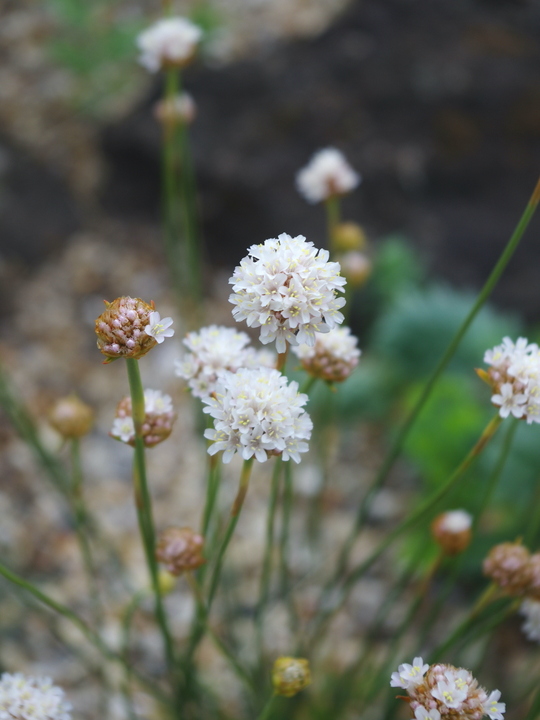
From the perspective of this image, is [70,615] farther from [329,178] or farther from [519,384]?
[329,178]

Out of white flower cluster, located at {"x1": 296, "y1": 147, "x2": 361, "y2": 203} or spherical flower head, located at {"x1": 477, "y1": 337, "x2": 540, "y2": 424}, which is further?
white flower cluster, located at {"x1": 296, "y1": 147, "x2": 361, "y2": 203}

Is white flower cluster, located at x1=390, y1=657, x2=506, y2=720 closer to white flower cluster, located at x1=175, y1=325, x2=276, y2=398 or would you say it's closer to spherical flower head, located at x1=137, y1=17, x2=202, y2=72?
white flower cluster, located at x1=175, y1=325, x2=276, y2=398

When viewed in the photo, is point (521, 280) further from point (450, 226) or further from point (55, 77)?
point (55, 77)

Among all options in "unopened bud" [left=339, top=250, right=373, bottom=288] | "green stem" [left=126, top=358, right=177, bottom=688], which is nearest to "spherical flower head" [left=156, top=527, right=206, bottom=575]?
"green stem" [left=126, top=358, right=177, bottom=688]

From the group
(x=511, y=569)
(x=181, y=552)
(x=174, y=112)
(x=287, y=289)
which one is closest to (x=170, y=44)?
(x=174, y=112)

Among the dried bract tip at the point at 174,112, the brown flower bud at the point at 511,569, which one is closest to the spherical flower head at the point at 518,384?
the brown flower bud at the point at 511,569

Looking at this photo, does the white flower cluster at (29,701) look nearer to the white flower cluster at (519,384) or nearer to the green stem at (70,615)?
the green stem at (70,615)

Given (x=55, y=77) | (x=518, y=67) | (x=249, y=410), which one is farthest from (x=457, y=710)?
(x=55, y=77)
